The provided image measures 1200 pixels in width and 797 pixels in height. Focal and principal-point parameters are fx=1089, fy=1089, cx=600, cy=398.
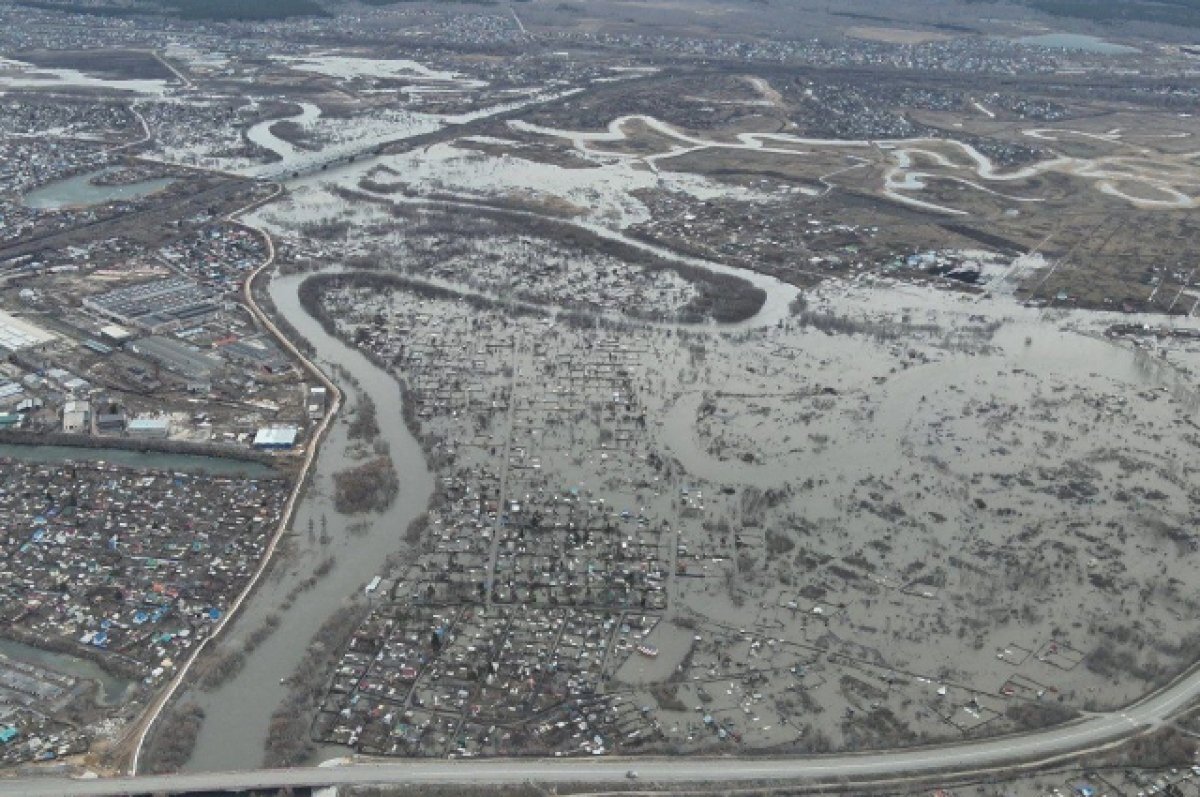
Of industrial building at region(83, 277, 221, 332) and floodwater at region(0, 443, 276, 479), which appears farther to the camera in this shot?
industrial building at region(83, 277, 221, 332)

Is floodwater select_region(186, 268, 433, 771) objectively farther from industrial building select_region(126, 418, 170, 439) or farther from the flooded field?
industrial building select_region(126, 418, 170, 439)

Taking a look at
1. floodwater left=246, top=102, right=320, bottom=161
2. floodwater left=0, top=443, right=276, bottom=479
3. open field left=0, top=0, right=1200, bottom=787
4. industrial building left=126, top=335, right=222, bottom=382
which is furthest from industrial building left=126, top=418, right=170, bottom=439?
floodwater left=246, top=102, right=320, bottom=161

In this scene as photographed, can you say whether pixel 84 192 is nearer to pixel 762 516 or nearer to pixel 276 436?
pixel 276 436

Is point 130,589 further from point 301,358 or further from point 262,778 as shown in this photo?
point 301,358

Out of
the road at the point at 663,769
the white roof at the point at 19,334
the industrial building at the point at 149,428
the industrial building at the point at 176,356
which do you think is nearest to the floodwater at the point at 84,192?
the white roof at the point at 19,334

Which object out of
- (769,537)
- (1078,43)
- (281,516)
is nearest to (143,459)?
(281,516)

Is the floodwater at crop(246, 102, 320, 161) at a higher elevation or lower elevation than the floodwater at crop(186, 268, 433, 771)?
higher
